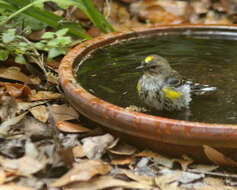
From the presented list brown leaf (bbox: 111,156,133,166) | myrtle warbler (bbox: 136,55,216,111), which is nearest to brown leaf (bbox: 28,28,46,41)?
myrtle warbler (bbox: 136,55,216,111)

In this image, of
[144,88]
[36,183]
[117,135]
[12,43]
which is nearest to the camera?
[36,183]

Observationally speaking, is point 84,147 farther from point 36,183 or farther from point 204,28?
point 204,28

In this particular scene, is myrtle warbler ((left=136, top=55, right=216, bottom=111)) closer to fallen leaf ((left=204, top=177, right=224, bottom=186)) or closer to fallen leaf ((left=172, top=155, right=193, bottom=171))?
fallen leaf ((left=172, top=155, right=193, bottom=171))

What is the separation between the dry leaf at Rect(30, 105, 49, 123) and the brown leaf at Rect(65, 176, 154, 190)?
94 cm

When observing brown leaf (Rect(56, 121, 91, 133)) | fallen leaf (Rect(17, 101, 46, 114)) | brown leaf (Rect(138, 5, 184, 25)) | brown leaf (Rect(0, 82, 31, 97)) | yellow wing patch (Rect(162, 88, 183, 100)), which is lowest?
brown leaf (Rect(56, 121, 91, 133))

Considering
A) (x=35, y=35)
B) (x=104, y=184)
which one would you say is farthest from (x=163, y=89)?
(x=35, y=35)

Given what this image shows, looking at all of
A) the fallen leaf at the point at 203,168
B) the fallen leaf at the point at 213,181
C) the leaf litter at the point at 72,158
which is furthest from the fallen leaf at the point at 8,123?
the fallen leaf at the point at 213,181

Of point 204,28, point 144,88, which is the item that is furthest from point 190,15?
point 144,88

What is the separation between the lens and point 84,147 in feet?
11.2

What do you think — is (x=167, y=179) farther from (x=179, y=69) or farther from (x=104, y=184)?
(x=179, y=69)

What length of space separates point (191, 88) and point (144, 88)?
633 millimetres

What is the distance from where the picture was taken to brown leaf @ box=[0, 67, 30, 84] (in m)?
4.28

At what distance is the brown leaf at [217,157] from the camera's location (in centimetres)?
311

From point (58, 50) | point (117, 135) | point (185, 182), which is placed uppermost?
point (58, 50)
